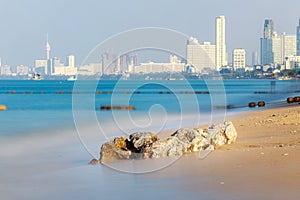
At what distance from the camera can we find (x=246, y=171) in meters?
11.2

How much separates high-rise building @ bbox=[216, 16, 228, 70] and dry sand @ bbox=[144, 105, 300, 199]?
6901 centimetres

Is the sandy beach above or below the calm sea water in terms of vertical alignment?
above

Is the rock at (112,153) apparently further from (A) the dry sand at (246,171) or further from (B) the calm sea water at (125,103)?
(B) the calm sea water at (125,103)

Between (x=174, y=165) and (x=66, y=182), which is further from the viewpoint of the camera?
(x=174, y=165)

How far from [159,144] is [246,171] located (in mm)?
3281

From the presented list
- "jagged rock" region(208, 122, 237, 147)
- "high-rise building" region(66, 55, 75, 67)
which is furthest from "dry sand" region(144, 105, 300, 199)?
"high-rise building" region(66, 55, 75, 67)

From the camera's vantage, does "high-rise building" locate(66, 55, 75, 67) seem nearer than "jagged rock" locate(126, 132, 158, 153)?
No

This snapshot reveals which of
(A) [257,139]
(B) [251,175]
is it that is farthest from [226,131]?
(B) [251,175]

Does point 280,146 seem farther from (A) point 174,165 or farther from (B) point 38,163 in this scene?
(B) point 38,163

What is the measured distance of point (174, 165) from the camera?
12.5 m

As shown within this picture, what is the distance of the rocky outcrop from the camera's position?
45.3ft

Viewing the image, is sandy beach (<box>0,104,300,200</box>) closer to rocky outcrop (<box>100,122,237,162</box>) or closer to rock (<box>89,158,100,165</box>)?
rock (<box>89,158,100,165</box>)

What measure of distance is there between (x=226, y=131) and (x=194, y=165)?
11.2 feet

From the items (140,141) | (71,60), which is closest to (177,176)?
(140,141)
